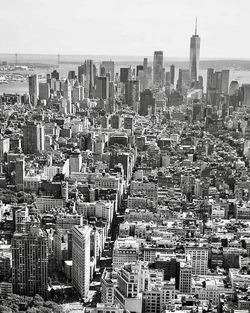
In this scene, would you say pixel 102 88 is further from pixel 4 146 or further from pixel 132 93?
pixel 4 146

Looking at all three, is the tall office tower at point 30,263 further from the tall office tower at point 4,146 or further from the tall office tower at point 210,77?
the tall office tower at point 210,77

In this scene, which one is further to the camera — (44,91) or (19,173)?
(44,91)

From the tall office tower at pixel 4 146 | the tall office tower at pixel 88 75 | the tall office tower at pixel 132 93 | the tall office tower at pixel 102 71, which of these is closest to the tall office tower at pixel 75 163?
the tall office tower at pixel 4 146

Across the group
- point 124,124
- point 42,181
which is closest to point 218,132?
point 124,124

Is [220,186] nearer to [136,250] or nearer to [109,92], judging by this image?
[136,250]

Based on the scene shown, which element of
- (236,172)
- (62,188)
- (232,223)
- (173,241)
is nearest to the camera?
(173,241)

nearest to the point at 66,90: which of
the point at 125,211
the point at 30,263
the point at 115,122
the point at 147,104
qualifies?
the point at 147,104
